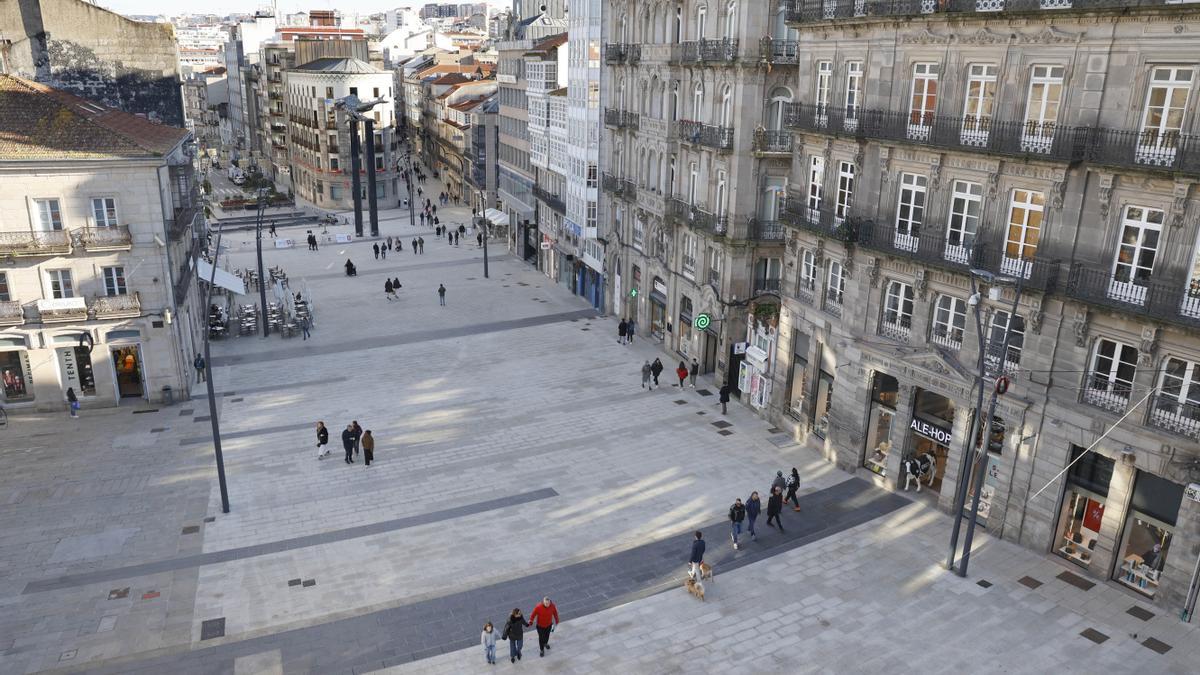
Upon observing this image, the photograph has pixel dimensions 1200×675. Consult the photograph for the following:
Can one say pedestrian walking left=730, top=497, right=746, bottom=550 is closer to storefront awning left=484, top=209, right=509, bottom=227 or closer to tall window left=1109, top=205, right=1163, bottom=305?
tall window left=1109, top=205, right=1163, bottom=305

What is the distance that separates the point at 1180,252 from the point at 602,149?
32774 millimetres

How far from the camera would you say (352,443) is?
30.0 meters

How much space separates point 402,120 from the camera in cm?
14700

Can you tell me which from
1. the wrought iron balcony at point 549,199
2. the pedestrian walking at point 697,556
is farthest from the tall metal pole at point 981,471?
the wrought iron balcony at point 549,199

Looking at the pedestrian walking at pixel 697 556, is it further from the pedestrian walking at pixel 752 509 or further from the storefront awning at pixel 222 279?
the storefront awning at pixel 222 279

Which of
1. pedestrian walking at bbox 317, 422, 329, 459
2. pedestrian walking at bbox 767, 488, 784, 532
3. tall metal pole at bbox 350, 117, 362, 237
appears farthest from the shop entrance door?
tall metal pole at bbox 350, 117, 362, 237

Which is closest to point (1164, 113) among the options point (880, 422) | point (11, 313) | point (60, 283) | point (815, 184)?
point (815, 184)

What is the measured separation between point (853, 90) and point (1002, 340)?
9.91 metres

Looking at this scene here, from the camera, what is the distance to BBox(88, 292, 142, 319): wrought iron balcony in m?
33.5

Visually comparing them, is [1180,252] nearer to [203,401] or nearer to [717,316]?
[717,316]

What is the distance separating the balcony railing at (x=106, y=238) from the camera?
32.6 meters

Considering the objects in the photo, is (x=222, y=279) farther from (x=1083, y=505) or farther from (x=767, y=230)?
(x=1083, y=505)

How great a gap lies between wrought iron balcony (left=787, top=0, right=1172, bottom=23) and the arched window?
314 centimetres

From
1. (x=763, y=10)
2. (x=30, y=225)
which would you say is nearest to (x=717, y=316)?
(x=763, y=10)
